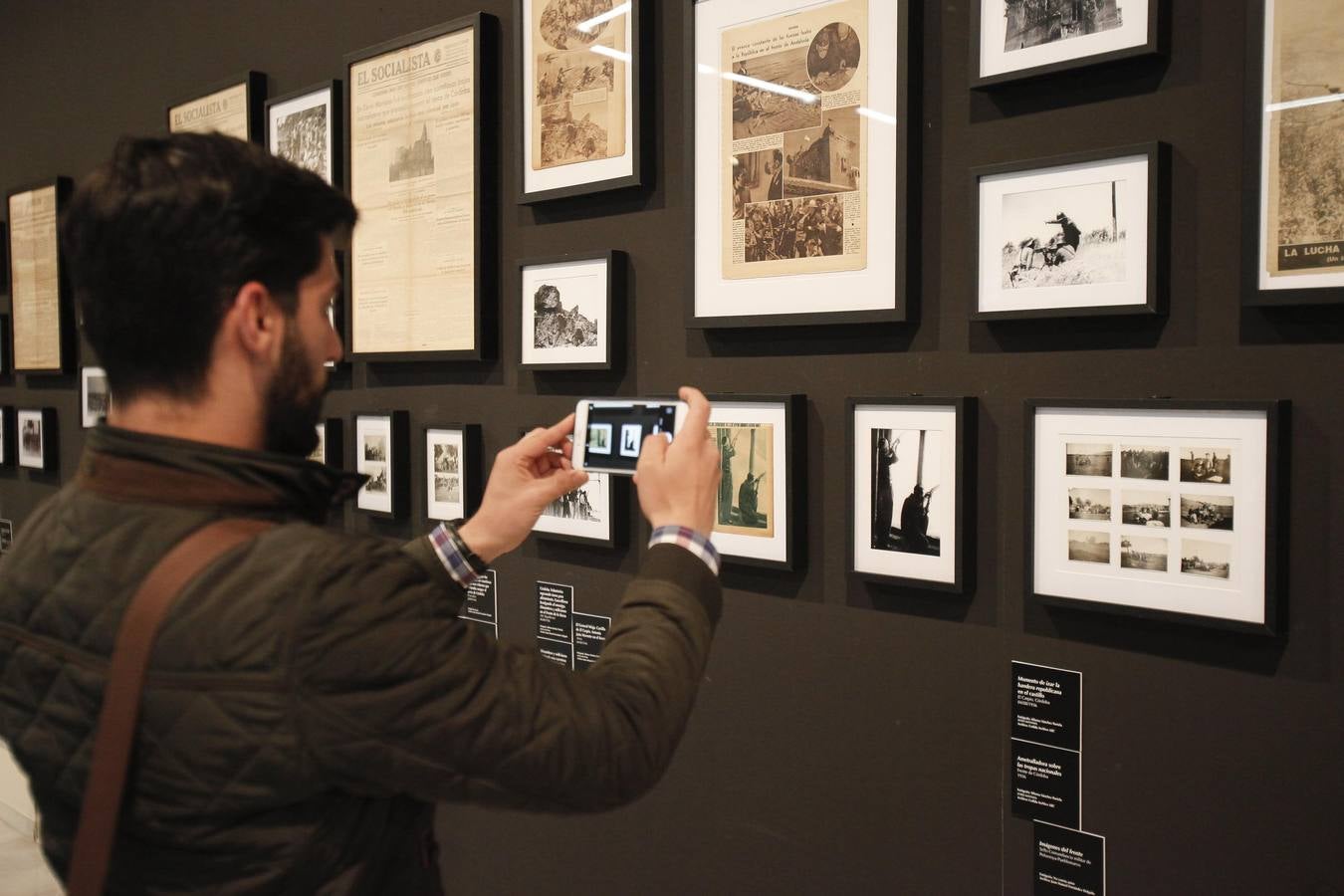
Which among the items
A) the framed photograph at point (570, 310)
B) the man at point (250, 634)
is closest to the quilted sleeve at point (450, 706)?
the man at point (250, 634)

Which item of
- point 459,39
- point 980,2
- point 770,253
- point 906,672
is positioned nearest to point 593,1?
point 459,39

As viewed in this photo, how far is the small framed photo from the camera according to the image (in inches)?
81.6

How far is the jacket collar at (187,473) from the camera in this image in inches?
Answer: 40.7

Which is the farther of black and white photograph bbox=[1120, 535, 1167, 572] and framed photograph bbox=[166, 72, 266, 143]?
framed photograph bbox=[166, 72, 266, 143]

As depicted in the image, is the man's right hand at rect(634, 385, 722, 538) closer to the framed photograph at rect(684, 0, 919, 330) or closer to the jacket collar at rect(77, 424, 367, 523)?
the jacket collar at rect(77, 424, 367, 523)

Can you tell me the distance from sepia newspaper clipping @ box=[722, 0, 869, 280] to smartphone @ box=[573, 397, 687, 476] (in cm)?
48

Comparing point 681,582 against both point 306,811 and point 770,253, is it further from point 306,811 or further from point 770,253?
point 770,253

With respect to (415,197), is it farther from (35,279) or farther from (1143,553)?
(35,279)

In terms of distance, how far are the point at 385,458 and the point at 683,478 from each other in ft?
5.75

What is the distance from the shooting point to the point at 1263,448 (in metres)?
1.54

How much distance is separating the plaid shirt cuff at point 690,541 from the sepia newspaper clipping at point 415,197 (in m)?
1.50

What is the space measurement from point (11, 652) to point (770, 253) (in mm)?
1418

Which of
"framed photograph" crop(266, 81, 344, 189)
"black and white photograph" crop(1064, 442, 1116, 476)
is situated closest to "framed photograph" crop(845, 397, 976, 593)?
"black and white photograph" crop(1064, 442, 1116, 476)

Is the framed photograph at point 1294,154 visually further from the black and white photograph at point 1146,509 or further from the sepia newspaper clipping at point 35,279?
the sepia newspaper clipping at point 35,279
